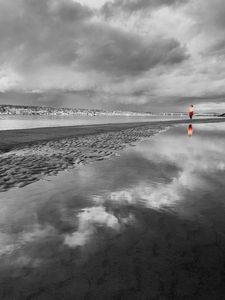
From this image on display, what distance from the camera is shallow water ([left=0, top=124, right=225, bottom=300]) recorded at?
371cm

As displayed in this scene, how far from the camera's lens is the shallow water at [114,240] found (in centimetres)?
371

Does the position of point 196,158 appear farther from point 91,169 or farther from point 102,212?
point 102,212

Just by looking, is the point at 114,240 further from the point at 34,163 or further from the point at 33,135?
the point at 33,135

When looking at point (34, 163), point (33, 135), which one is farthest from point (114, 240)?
point (33, 135)

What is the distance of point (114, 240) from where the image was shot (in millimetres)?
5047

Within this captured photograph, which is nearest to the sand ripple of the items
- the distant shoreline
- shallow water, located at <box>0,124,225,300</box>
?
shallow water, located at <box>0,124,225,300</box>

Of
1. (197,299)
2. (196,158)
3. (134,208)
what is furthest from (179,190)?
(196,158)

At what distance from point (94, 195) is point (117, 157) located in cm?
720

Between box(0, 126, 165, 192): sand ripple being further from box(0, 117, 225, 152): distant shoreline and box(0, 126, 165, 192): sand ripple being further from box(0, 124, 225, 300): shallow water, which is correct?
box(0, 117, 225, 152): distant shoreline

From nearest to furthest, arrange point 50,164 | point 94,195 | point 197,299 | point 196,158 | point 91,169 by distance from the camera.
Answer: point 197,299 < point 94,195 < point 91,169 < point 50,164 < point 196,158

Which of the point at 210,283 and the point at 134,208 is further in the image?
the point at 134,208

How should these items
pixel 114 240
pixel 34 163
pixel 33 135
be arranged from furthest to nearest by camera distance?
pixel 33 135, pixel 34 163, pixel 114 240

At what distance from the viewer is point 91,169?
11625mm

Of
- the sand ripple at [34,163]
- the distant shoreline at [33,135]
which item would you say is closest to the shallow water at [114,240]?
the sand ripple at [34,163]
